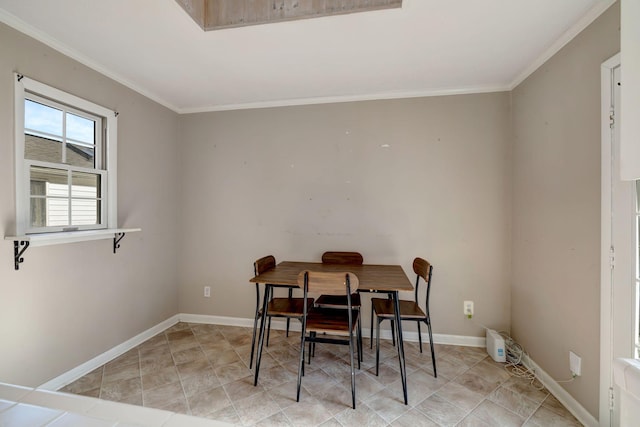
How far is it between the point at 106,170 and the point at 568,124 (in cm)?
357

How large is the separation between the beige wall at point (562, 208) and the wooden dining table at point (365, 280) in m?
1.03

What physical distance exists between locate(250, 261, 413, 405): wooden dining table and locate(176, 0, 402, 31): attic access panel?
1.75 meters

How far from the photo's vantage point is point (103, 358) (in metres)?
2.28

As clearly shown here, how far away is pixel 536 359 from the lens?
214cm

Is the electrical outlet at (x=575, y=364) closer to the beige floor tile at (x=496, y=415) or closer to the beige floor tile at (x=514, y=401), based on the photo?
the beige floor tile at (x=514, y=401)

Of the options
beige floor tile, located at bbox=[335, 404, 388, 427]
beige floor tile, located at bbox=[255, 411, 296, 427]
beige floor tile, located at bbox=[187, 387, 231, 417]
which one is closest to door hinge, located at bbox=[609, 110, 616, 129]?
beige floor tile, located at bbox=[335, 404, 388, 427]

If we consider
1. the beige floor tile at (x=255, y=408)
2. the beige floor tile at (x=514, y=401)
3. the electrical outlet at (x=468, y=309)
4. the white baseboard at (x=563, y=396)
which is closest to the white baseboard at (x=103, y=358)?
the beige floor tile at (x=255, y=408)

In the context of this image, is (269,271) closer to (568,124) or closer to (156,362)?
(156,362)

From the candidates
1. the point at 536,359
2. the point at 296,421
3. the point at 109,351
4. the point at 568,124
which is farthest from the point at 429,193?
the point at 109,351

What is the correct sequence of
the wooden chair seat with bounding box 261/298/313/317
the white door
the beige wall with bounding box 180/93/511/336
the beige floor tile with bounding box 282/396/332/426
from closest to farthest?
the white door → the beige floor tile with bounding box 282/396/332/426 → the wooden chair seat with bounding box 261/298/313/317 → the beige wall with bounding box 180/93/511/336

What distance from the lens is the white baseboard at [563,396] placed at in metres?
1.62

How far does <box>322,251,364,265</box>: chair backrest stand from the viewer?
8.87 ft

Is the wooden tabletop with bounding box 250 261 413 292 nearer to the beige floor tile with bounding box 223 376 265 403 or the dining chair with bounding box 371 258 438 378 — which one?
the dining chair with bounding box 371 258 438 378

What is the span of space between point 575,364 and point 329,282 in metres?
1.65
